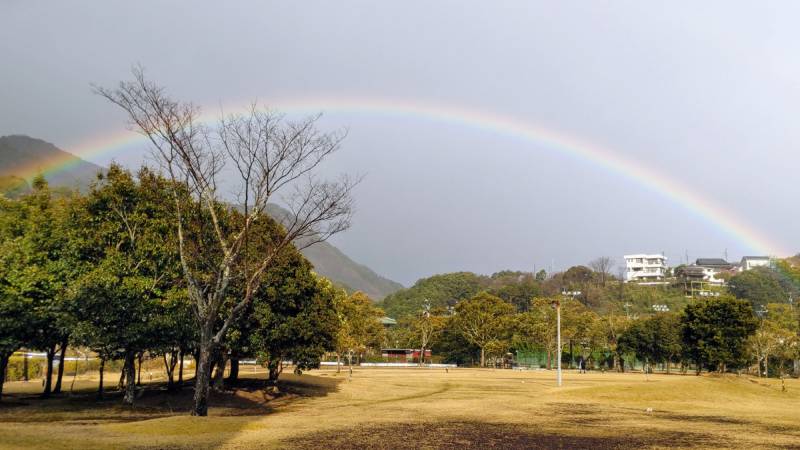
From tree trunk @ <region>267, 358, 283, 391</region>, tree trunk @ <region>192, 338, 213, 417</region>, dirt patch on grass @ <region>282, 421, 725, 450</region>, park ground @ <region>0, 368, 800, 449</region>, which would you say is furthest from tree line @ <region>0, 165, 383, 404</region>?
dirt patch on grass @ <region>282, 421, 725, 450</region>

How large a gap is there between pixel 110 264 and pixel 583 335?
8273cm

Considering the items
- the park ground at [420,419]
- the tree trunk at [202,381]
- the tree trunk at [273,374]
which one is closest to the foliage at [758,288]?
the park ground at [420,419]

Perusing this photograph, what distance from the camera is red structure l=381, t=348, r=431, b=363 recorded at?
122688 mm

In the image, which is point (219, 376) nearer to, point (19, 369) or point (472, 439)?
point (472, 439)

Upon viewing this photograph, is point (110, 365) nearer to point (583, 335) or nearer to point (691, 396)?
point (691, 396)

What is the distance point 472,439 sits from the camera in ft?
72.4

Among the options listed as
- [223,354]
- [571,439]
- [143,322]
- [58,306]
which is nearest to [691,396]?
[571,439]

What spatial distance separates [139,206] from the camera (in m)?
34.4

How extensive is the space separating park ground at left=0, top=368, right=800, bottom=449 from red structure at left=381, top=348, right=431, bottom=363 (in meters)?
74.1

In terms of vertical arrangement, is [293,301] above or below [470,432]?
above

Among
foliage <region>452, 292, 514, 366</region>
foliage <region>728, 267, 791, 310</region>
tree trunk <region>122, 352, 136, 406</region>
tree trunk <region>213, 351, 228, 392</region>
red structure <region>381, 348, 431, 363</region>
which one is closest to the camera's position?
tree trunk <region>122, 352, 136, 406</region>

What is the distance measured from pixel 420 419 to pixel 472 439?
248 inches

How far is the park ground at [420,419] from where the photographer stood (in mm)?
20578

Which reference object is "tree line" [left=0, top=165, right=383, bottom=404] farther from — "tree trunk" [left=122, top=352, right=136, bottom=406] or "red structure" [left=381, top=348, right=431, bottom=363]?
"red structure" [left=381, top=348, right=431, bottom=363]
